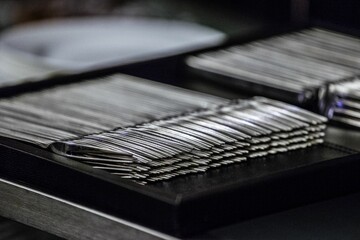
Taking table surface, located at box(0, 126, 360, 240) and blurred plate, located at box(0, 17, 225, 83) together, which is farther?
blurred plate, located at box(0, 17, 225, 83)

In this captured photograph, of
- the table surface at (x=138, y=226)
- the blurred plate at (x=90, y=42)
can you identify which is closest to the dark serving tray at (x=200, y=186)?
the table surface at (x=138, y=226)

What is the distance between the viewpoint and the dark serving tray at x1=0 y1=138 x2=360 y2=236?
76 centimetres

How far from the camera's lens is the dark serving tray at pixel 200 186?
0.76 meters

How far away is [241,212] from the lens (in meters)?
0.78

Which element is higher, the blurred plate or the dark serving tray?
the dark serving tray

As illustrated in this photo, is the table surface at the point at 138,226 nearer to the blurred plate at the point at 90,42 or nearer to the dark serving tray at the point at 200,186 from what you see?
the dark serving tray at the point at 200,186

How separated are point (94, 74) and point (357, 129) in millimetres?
302

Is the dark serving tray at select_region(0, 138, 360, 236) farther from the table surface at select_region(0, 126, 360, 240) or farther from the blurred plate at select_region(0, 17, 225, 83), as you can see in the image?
the blurred plate at select_region(0, 17, 225, 83)

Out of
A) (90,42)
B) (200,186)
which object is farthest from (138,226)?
(90,42)

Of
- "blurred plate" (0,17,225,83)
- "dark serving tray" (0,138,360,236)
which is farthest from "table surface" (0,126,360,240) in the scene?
"blurred plate" (0,17,225,83)

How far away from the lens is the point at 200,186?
792 mm

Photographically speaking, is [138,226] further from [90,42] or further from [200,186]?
[90,42]

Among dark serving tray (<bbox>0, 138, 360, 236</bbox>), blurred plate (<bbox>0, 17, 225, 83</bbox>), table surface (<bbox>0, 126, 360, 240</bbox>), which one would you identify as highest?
dark serving tray (<bbox>0, 138, 360, 236</bbox>)

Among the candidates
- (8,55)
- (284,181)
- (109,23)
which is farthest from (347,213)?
(109,23)
